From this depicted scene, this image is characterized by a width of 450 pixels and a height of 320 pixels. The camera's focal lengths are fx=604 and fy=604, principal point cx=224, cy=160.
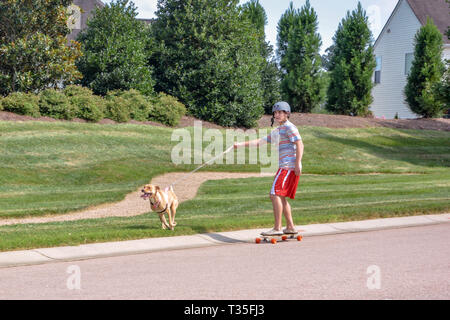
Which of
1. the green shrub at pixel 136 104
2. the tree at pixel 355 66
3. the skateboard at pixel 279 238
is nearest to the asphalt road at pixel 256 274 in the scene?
the skateboard at pixel 279 238

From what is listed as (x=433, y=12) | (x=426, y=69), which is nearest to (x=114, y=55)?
(x=426, y=69)

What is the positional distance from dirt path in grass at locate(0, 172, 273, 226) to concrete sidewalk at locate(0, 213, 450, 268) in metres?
4.33

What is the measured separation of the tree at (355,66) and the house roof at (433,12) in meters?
7.08

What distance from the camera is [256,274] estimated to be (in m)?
7.28

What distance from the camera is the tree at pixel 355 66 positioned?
35969mm

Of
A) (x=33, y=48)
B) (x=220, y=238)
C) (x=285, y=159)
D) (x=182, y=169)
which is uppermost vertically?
(x=33, y=48)

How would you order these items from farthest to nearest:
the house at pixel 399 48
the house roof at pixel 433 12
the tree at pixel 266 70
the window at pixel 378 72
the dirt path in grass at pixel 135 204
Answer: the window at pixel 378 72, the house at pixel 399 48, the house roof at pixel 433 12, the tree at pixel 266 70, the dirt path in grass at pixel 135 204

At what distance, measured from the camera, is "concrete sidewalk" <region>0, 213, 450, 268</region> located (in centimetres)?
838

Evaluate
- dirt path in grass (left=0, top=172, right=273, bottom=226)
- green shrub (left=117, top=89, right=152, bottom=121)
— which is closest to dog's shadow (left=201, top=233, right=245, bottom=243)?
dirt path in grass (left=0, top=172, right=273, bottom=226)

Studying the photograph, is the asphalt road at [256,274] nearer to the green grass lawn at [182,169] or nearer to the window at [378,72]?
the green grass lawn at [182,169]

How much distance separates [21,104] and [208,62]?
9.07m

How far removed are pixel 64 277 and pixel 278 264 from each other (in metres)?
2.72

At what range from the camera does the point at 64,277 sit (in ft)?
23.6

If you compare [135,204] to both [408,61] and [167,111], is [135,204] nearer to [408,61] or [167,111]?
[167,111]
